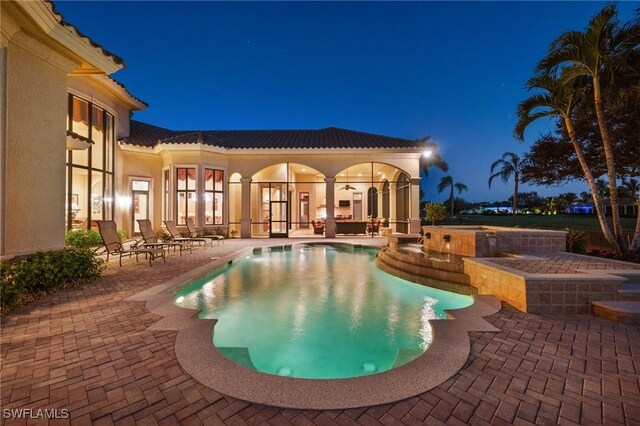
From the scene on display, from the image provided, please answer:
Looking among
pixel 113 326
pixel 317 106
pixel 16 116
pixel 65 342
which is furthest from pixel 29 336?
pixel 317 106

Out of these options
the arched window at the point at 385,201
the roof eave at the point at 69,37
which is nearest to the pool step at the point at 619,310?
the roof eave at the point at 69,37

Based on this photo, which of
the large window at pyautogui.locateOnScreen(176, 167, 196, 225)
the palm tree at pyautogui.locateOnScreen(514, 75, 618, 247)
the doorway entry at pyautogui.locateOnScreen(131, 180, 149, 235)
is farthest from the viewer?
the large window at pyautogui.locateOnScreen(176, 167, 196, 225)

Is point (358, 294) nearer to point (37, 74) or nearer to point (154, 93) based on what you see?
point (37, 74)

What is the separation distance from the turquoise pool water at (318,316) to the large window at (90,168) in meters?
7.17

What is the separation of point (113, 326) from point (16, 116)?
432 centimetres

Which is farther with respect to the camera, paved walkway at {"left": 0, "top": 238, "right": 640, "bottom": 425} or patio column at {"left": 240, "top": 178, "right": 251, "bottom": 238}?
patio column at {"left": 240, "top": 178, "right": 251, "bottom": 238}

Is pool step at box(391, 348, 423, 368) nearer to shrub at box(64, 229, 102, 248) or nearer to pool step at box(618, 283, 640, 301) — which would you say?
pool step at box(618, 283, 640, 301)

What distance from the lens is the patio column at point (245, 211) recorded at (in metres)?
15.3

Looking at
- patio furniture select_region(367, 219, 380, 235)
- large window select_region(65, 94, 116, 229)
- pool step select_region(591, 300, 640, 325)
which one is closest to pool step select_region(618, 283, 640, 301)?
pool step select_region(591, 300, 640, 325)

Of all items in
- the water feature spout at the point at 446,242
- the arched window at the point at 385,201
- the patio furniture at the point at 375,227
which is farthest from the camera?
the arched window at the point at 385,201

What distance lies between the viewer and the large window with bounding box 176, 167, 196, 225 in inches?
551

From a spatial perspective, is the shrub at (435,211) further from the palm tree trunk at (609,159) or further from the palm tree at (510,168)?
the palm tree at (510,168)

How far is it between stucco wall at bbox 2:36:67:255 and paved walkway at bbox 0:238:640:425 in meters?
2.20

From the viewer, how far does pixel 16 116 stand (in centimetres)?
492
